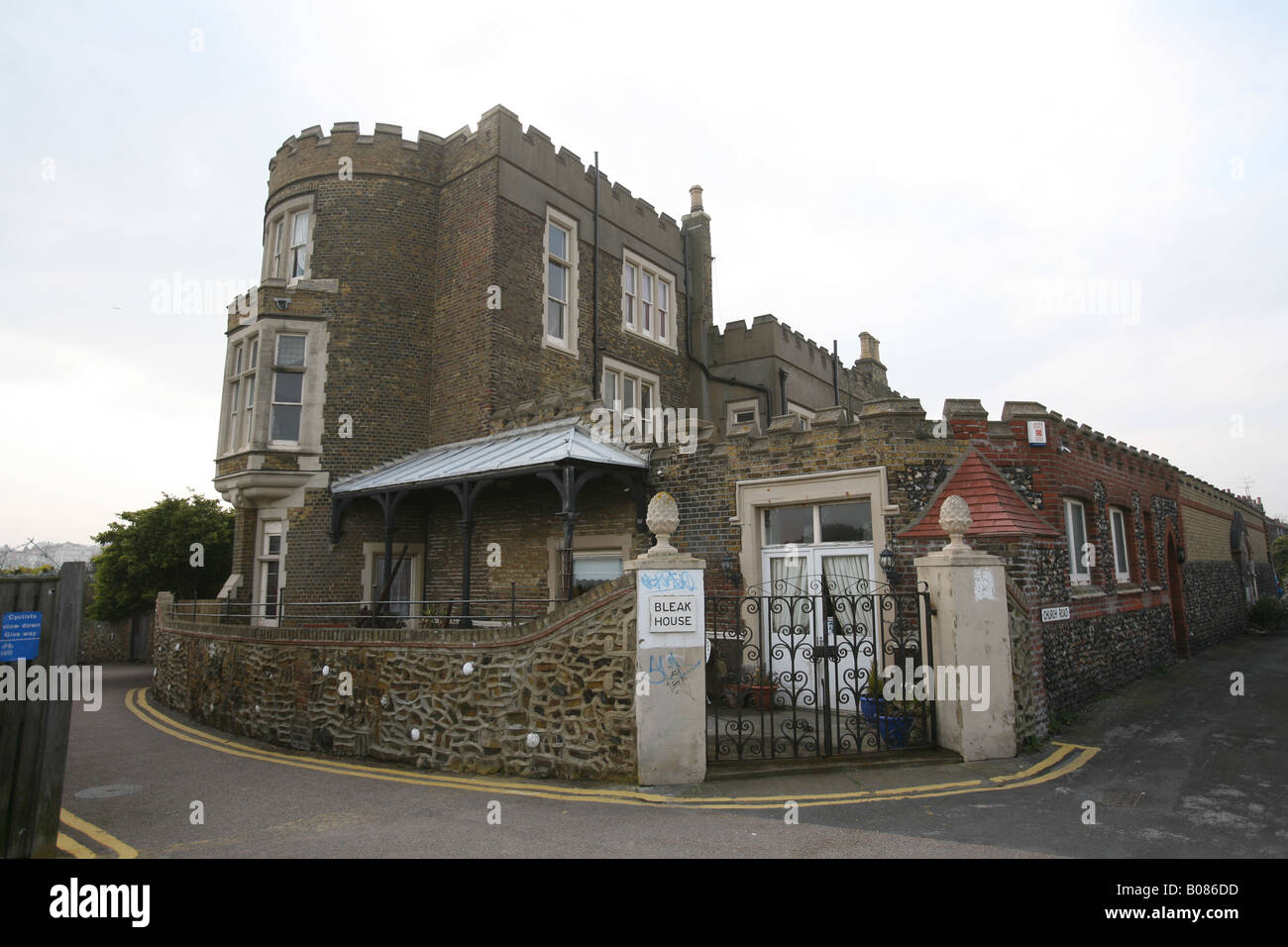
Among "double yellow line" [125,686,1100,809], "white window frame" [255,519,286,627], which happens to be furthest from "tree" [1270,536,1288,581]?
"white window frame" [255,519,286,627]

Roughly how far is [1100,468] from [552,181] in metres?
13.0

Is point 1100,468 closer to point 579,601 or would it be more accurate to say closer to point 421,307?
point 579,601

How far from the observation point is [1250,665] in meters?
15.4

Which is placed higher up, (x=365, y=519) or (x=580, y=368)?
(x=580, y=368)

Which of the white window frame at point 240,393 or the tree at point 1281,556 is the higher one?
the white window frame at point 240,393

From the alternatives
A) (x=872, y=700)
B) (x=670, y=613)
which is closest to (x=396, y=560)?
(x=670, y=613)

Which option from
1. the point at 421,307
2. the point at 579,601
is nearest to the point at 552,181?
the point at 421,307

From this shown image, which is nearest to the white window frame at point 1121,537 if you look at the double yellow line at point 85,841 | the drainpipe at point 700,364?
the drainpipe at point 700,364

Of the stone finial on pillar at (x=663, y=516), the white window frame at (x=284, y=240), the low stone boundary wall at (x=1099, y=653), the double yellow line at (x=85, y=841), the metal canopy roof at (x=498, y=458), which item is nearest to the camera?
the double yellow line at (x=85, y=841)

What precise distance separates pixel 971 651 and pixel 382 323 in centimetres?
1362

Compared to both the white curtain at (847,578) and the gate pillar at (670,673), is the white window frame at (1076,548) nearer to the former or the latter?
the white curtain at (847,578)

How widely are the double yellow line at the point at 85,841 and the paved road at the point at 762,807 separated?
95mm

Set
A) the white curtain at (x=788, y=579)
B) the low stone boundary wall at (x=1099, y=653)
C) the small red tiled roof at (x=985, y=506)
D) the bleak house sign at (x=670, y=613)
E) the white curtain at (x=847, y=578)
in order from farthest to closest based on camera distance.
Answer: the white curtain at (x=788, y=579) → the white curtain at (x=847, y=578) → the low stone boundary wall at (x=1099, y=653) → the small red tiled roof at (x=985, y=506) → the bleak house sign at (x=670, y=613)

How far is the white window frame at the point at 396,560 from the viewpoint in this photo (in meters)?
15.2
